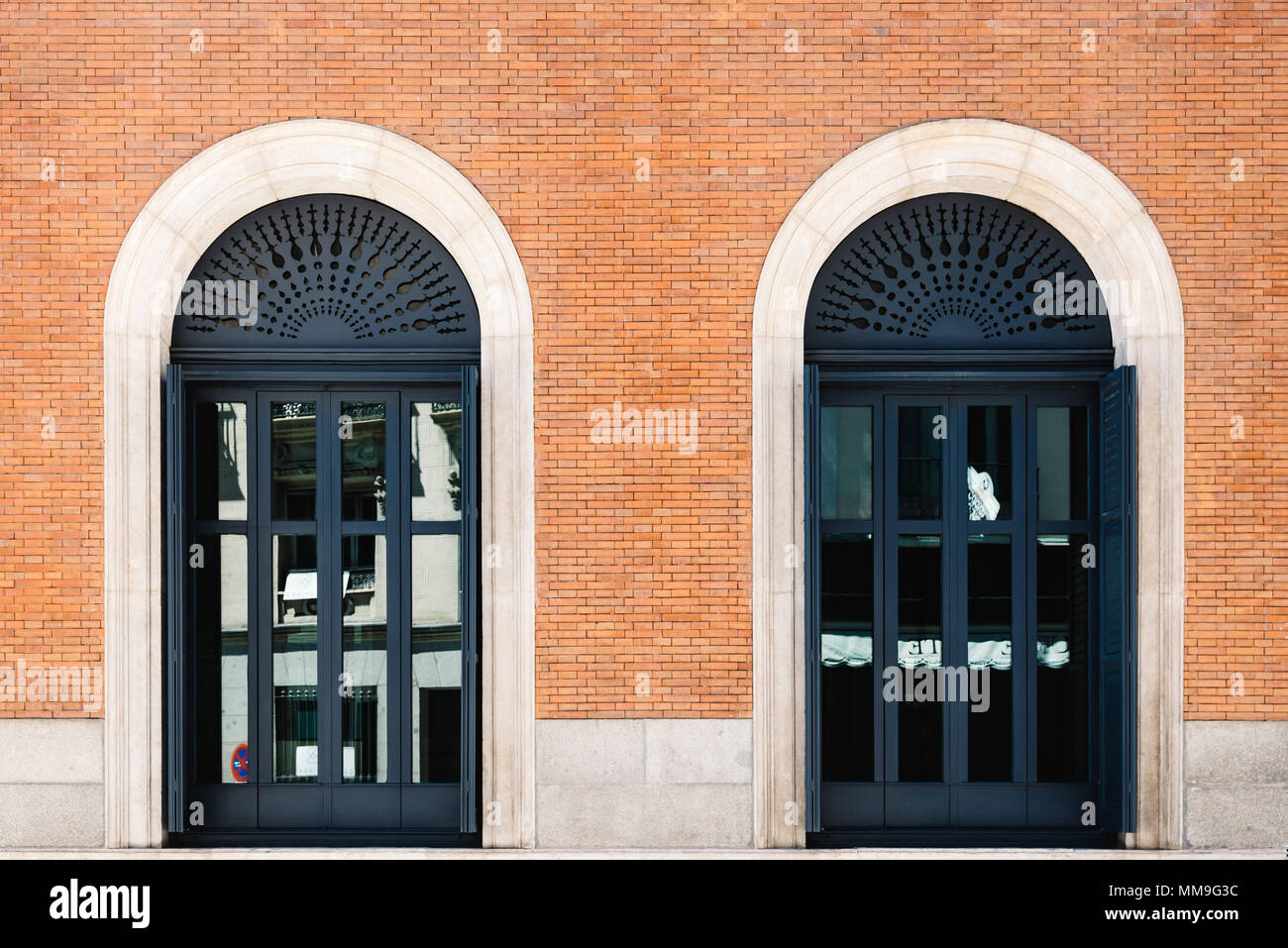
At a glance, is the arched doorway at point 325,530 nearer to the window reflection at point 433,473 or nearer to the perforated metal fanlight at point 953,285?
the window reflection at point 433,473

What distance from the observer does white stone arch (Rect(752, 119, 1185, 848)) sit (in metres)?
8.24

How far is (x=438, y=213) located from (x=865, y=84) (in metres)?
3.40

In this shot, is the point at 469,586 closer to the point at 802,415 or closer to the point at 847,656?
the point at 802,415

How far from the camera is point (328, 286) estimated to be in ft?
28.5

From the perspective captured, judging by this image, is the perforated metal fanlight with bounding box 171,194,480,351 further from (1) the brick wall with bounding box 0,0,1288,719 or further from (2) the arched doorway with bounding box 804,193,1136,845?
(2) the arched doorway with bounding box 804,193,1136,845

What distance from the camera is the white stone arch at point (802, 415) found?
27.0ft

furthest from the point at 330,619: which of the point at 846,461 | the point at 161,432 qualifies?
the point at 846,461

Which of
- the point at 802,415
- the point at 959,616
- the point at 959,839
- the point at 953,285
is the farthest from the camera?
the point at 953,285

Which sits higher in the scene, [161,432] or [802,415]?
[802,415]

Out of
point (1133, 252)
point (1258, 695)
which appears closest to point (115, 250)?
point (1133, 252)

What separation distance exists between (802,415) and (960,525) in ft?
5.18

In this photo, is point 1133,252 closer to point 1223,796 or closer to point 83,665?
point 1223,796

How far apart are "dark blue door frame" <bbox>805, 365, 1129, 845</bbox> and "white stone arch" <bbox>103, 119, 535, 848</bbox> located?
239cm

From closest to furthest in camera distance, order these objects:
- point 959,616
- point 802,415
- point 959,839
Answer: point 802,415 → point 959,839 → point 959,616
